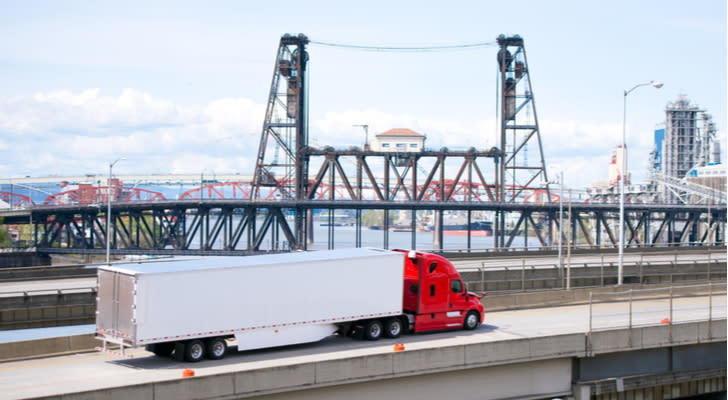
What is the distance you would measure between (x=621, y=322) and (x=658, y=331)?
1318 mm

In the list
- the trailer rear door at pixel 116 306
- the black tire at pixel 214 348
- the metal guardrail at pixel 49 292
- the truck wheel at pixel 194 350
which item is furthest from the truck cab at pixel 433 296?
the metal guardrail at pixel 49 292

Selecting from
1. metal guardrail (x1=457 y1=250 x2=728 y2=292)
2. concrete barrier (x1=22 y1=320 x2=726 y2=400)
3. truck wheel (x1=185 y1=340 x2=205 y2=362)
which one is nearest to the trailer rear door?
truck wheel (x1=185 y1=340 x2=205 y2=362)

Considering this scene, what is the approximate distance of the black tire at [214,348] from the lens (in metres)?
23.3

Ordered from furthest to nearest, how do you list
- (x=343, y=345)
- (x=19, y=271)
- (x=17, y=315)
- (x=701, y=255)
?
(x=701, y=255), (x=19, y=271), (x=17, y=315), (x=343, y=345)

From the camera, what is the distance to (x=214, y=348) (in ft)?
76.4

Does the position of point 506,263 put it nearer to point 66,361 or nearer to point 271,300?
point 271,300

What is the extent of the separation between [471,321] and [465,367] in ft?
19.4

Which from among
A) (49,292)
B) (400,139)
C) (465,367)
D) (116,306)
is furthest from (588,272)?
(400,139)

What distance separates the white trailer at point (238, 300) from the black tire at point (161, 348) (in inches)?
1.1

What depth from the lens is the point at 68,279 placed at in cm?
4534

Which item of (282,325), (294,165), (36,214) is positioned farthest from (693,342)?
(36,214)

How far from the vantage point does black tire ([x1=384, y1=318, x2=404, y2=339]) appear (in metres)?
27.2

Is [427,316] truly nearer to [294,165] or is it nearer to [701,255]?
[701,255]

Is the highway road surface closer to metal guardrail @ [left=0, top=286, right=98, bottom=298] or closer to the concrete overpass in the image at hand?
metal guardrail @ [left=0, top=286, right=98, bottom=298]
